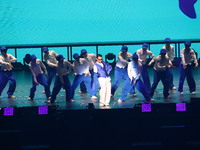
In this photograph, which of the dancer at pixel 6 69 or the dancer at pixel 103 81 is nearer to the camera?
the dancer at pixel 103 81

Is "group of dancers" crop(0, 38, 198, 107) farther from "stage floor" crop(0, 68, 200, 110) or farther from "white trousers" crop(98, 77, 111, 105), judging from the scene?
"stage floor" crop(0, 68, 200, 110)

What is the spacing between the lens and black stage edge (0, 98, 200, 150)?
24.6 ft

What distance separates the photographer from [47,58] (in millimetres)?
10781

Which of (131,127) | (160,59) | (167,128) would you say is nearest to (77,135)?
(131,127)

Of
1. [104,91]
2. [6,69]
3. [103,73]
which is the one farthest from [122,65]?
[6,69]

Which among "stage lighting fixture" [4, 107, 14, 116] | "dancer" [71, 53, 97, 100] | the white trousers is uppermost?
"dancer" [71, 53, 97, 100]

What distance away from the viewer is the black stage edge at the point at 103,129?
7.50m

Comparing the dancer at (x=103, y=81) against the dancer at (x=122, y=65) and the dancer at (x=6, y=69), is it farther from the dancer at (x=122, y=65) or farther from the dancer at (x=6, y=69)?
the dancer at (x=6, y=69)

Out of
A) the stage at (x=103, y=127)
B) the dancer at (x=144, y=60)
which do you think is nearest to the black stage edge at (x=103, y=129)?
the stage at (x=103, y=127)

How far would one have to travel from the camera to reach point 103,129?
772 cm

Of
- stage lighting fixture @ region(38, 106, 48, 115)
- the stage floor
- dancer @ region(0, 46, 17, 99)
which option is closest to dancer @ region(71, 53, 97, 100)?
the stage floor

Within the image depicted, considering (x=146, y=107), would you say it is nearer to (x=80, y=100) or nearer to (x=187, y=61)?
(x=80, y=100)

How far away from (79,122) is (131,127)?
1.13 meters

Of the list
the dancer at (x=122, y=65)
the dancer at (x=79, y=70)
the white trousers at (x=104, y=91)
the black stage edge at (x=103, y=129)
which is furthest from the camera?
the dancer at (x=122, y=65)
